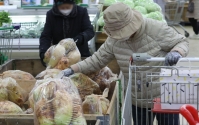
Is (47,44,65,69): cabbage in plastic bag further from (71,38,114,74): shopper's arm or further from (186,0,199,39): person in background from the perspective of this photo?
(186,0,199,39): person in background

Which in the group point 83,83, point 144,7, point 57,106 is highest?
point 57,106

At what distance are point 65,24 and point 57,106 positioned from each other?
250cm

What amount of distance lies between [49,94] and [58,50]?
1389 millimetres

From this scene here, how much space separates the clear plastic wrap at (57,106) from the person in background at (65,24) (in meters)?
2.15

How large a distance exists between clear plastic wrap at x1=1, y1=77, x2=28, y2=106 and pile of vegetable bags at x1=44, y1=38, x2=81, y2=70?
0.64 meters

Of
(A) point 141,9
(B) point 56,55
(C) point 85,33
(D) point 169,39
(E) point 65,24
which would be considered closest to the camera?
(D) point 169,39

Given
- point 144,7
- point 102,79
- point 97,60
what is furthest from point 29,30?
point 97,60

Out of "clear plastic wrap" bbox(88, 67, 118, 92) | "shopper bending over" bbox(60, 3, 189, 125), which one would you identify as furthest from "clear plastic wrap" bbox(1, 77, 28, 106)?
"clear plastic wrap" bbox(88, 67, 118, 92)

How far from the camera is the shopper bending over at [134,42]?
3109 mm

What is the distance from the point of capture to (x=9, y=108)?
286 cm

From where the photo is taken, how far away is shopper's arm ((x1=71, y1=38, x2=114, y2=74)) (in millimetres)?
3484

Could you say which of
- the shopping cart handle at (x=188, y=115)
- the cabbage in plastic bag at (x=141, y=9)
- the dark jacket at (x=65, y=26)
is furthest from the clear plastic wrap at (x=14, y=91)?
the cabbage in plastic bag at (x=141, y=9)

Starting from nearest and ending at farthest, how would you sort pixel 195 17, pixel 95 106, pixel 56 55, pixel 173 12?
pixel 95 106 → pixel 56 55 → pixel 173 12 → pixel 195 17

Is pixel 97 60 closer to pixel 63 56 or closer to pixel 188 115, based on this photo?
pixel 63 56
